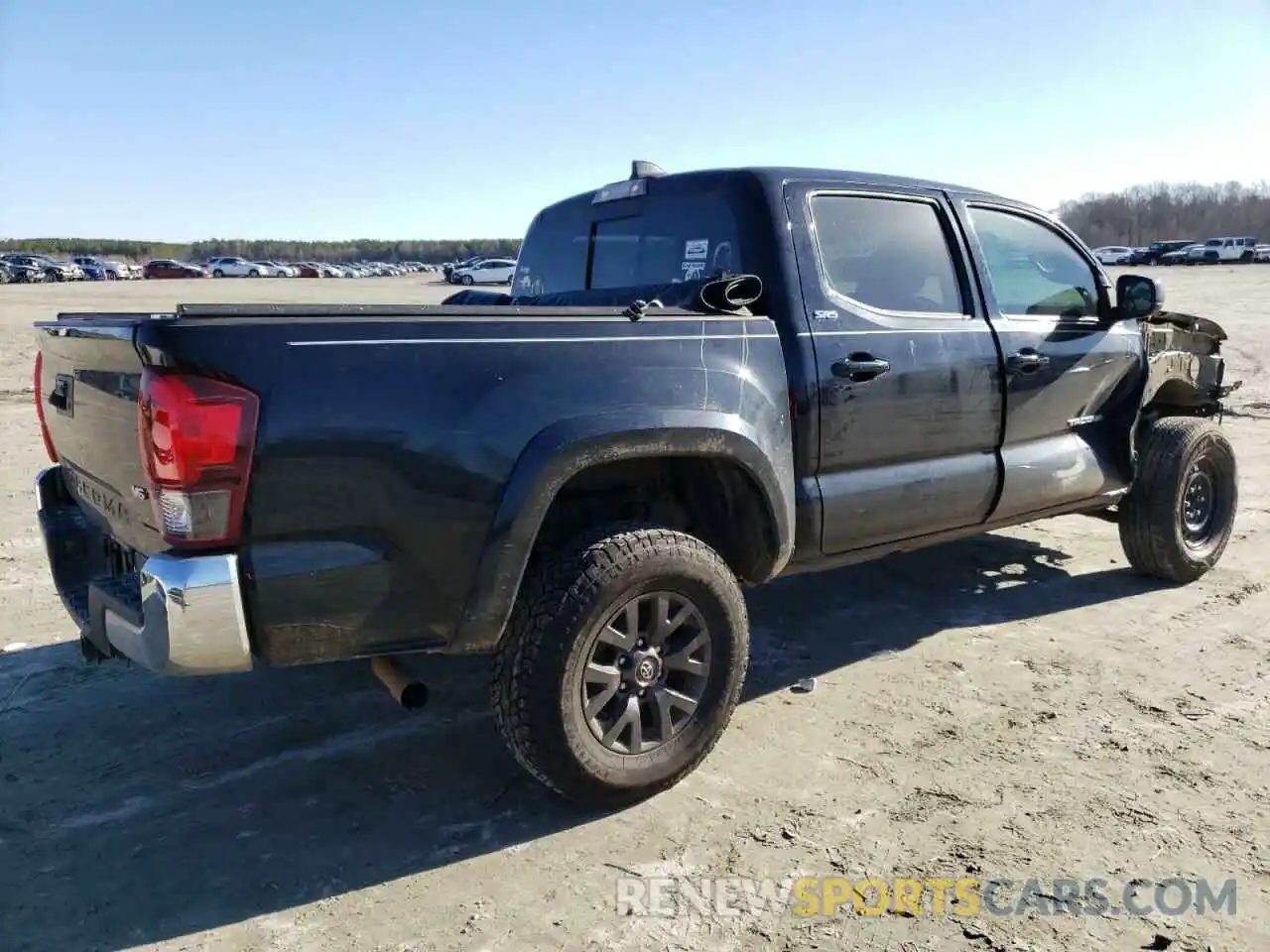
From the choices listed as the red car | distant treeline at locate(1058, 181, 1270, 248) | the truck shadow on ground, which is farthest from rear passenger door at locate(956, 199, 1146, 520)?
distant treeline at locate(1058, 181, 1270, 248)

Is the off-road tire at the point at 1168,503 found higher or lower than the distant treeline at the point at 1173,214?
lower

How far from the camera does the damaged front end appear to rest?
5.09 metres

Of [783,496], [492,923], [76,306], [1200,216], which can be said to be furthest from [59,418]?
[1200,216]

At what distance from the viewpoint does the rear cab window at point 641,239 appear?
11.9 ft

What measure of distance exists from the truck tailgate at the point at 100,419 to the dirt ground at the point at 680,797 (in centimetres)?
90

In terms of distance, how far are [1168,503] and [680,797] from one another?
10.8ft

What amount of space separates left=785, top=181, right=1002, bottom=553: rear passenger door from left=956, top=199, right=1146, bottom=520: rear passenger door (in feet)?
0.53

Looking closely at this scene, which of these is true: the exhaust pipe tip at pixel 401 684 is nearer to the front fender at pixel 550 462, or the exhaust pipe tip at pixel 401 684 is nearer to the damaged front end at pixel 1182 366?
the front fender at pixel 550 462

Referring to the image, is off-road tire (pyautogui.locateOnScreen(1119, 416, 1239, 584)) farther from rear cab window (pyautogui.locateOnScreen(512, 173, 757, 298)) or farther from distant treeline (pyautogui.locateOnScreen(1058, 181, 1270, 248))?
distant treeline (pyautogui.locateOnScreen(1058, 181, 1270, 248))

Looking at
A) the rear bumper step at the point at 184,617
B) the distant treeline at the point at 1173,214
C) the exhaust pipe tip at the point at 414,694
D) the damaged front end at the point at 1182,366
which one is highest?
the distant treeline at the point at 1173,214

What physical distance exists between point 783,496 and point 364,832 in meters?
1.70

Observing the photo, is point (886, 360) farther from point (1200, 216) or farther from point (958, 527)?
point (1200, 216)

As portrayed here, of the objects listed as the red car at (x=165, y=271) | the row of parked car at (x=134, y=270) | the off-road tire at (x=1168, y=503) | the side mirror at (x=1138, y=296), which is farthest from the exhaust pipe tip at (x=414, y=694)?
the red car at (x=165, y=271)

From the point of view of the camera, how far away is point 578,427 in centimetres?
279
